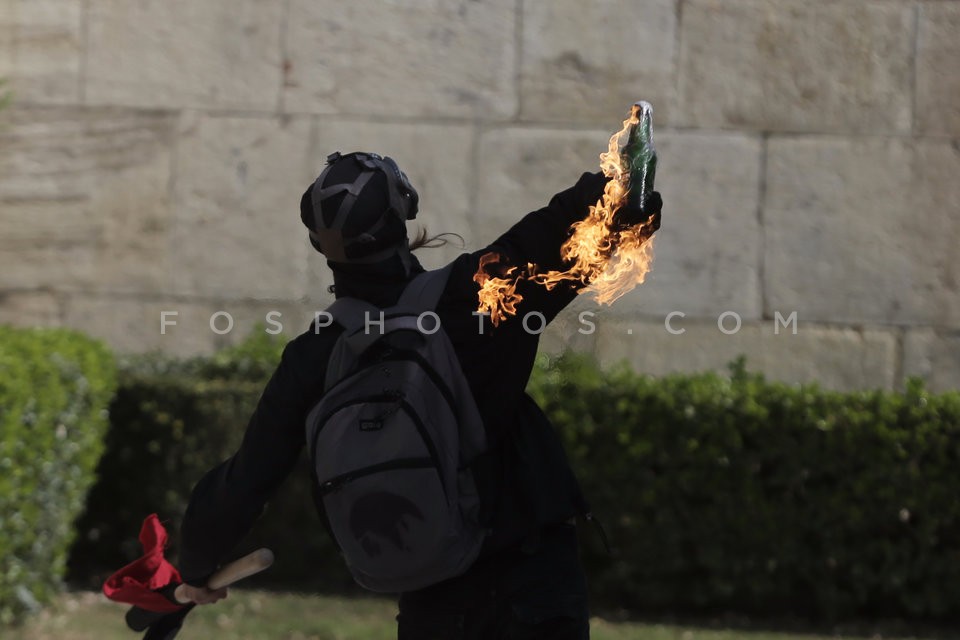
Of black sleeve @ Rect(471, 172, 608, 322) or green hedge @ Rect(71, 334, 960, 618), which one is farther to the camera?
green hedge @ Rect(71, 334, 960, 618)

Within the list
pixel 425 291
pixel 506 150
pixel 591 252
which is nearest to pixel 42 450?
pixel 506 150

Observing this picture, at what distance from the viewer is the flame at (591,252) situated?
3.02 m

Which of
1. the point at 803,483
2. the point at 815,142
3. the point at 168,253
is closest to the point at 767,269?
the point at 815,142

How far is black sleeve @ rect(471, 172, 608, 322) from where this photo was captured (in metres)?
3.07

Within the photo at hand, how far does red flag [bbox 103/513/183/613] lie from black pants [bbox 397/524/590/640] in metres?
0.65

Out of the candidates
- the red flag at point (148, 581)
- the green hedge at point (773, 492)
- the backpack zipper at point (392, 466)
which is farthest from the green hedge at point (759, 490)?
the backpack zipper at point (392, 466)

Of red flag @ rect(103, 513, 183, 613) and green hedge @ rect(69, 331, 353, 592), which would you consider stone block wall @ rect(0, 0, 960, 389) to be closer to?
green hedge @ rect(69, 331, 353, 592)

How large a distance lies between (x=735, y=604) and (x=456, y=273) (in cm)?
475

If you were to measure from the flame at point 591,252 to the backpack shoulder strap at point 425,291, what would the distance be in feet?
0.26

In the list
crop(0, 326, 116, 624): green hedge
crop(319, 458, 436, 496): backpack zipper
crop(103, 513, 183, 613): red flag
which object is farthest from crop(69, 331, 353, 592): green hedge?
crop(319, 458, 436, 496): backpack zipper

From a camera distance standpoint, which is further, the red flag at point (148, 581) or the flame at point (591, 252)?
the red flag at point (148, 581)

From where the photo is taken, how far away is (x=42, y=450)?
6.64 meters

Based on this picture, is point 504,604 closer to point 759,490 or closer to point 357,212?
point 357,212

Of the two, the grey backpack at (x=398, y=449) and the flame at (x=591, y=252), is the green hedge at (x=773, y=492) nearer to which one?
the flame at (x=591, y=252)
